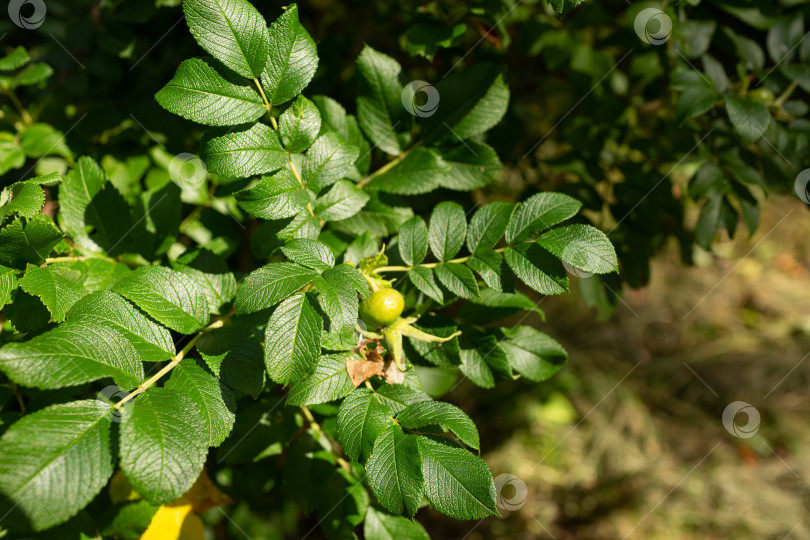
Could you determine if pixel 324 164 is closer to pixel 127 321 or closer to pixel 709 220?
pixel 127 321

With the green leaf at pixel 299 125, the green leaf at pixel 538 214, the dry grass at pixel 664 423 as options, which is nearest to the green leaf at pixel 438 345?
the green leaf at pixel 538 214

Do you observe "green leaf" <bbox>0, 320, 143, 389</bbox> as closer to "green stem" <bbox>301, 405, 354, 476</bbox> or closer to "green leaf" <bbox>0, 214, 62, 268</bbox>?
"green leaf" <bbox>0, 214, 62, 268</bbox>

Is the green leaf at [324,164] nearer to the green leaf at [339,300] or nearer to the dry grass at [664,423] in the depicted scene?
the green leaf at [339,300]

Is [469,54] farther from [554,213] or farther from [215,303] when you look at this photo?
[215,303]

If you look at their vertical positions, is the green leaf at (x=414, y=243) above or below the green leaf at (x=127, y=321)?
above

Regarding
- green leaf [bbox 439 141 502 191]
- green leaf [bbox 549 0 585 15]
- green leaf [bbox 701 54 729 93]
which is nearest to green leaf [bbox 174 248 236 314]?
green leaf [bbox 439 141 502 191]

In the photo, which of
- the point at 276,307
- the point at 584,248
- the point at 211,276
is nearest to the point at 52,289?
the point at 211,276
